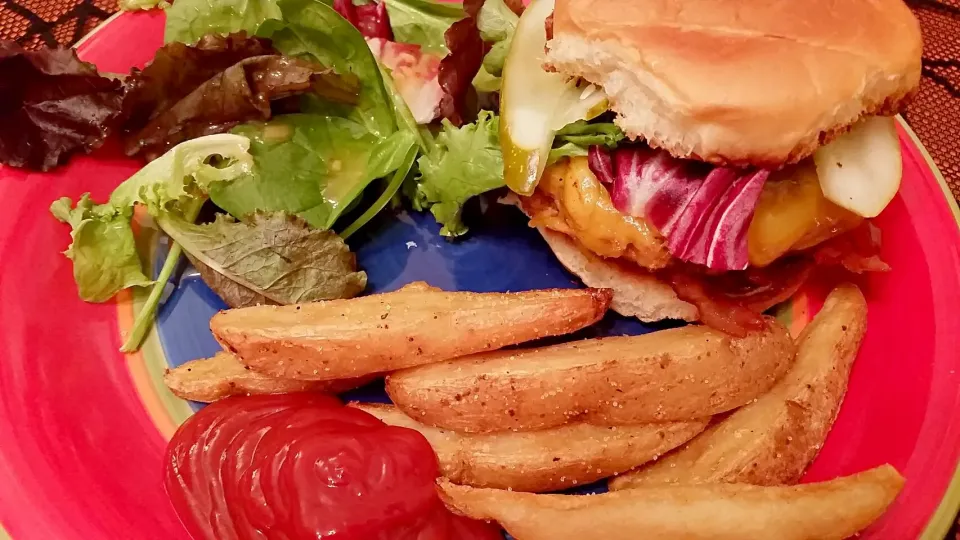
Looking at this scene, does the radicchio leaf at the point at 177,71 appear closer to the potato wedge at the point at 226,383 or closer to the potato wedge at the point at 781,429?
the potato wedge at the point at 226,383

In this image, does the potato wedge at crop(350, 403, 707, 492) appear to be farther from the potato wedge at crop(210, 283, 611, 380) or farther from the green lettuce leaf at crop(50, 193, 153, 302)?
the green lettuce leaf at crop(50, 193, 153, 302)

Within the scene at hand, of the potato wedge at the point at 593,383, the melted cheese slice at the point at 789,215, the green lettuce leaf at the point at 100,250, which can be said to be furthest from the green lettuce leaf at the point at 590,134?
the green lettuce leaf at the point at 100,250

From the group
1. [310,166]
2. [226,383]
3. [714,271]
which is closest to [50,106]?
[310,166]

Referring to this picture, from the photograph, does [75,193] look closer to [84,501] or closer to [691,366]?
[84,501]

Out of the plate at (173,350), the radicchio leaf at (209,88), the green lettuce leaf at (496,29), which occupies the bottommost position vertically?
the plate at (173,350)

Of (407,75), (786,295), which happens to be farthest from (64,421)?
(786,295)
